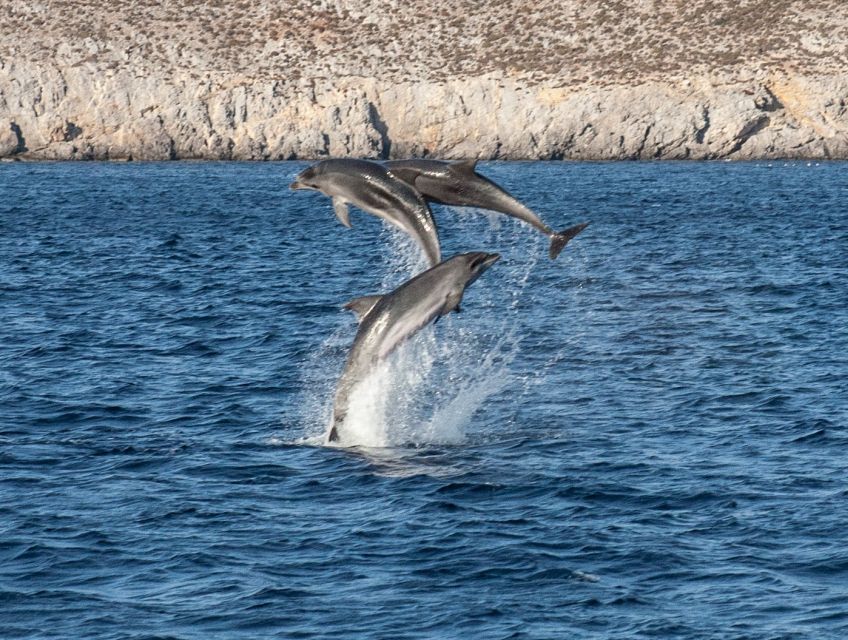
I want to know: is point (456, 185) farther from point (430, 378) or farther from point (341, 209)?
point (430, 378)

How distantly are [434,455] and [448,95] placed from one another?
3173 inches

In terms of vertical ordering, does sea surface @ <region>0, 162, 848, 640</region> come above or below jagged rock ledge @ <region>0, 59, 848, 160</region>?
below

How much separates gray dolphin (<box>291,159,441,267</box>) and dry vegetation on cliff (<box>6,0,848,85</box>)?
85.9 m

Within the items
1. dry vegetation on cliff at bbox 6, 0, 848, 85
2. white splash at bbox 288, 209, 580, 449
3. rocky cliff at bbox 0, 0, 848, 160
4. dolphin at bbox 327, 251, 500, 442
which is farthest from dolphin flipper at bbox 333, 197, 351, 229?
dry vegetation on cliff at bbox 6, 0, 848, 85

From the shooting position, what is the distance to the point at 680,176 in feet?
291

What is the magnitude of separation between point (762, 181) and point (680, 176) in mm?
6343

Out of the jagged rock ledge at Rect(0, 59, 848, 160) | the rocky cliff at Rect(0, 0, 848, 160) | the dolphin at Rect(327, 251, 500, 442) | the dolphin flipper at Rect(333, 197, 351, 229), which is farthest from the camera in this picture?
the rocky cliff at Rect(0, 0, 848, 160)

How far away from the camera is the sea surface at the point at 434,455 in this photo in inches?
635

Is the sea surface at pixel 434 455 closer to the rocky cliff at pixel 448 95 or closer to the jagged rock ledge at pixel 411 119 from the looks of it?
the jagged rock ledge at pixel 411 119

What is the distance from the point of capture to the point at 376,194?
61.9 ft

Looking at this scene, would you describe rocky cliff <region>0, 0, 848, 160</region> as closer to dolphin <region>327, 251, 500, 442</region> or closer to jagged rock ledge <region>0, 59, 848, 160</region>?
jagged rock ledge <region>0, 59, 848, 160</region>

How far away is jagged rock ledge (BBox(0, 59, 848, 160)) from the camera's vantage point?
326 feet

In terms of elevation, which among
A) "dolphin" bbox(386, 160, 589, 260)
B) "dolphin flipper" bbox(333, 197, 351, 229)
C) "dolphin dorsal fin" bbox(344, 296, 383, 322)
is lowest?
"dolphin dorsal fin" bbox(344, 296, 383, 322)

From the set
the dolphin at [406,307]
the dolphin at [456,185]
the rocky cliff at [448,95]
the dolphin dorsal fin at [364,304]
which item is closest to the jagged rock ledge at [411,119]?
the rocky cliff at [448,95]
